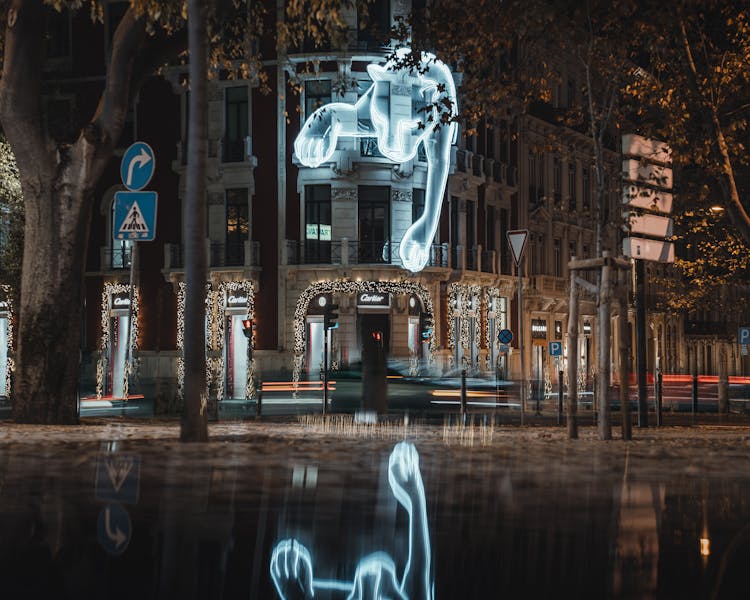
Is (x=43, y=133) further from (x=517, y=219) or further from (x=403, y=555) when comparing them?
(x=517, y=219)

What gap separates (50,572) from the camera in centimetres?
658

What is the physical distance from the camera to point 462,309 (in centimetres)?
5181

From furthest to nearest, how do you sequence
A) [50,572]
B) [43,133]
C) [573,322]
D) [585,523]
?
[43,133]
[573,322]
[585,523]
[50,572]

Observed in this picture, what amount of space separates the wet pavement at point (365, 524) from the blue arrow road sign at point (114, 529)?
25 mm

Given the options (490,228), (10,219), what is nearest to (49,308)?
(10,219)

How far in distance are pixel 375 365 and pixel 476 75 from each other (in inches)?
298

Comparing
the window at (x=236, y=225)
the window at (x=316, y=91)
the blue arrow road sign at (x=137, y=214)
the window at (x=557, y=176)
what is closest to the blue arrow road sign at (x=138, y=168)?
the blue arrow road sign at (x=137, y=214)

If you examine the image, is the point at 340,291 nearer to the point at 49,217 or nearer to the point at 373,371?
the point at 373,371

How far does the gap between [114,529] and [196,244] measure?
23.9 feet

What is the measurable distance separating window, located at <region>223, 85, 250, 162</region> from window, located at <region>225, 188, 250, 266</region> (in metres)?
1.41

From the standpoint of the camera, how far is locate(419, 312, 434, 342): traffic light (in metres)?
49.4

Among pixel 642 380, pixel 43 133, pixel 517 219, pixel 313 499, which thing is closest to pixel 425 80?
pixel 517 219

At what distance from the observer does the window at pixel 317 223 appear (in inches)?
1929

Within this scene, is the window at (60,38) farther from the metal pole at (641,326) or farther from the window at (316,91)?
the metal pole at (641,326)
